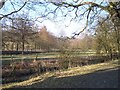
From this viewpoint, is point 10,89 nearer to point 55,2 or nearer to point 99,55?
point 55,2

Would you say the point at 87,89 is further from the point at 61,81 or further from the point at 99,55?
the point at 99,55

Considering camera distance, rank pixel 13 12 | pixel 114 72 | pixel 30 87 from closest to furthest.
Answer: pixel 30 87 → pixel 114 72 → pixel 13 12

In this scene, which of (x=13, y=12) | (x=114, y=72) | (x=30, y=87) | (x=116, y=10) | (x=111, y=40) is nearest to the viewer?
(x=30, y=87)

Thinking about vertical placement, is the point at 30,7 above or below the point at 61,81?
above

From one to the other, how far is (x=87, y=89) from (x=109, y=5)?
835cm

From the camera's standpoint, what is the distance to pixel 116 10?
1814 cm

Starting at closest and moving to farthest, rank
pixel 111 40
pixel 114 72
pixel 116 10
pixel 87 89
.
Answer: pixel 87 89 → pixel 114 72 → pixel 116 10 → pixel 111 40

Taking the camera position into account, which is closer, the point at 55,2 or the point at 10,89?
the point at 10,89

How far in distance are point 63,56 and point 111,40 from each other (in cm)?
763

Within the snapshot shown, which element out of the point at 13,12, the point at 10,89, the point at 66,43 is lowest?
the point at 10,89

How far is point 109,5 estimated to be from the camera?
18500 millimetres

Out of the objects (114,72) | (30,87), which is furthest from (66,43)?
(30,87)

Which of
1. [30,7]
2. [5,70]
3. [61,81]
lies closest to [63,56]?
[5,70]

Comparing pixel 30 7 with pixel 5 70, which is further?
pixel 5 70
